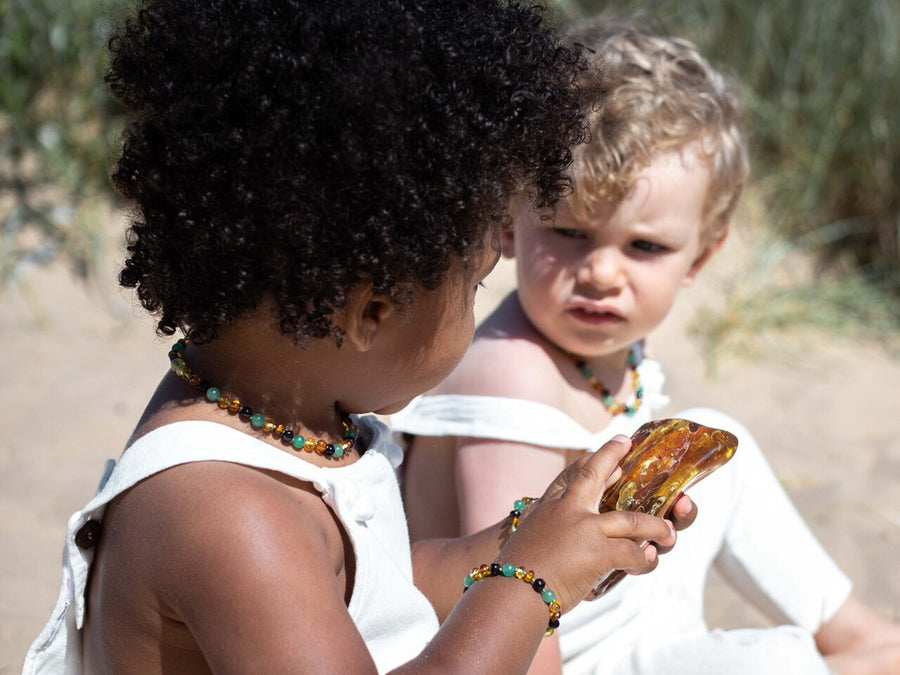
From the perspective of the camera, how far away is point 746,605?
2.79 metres

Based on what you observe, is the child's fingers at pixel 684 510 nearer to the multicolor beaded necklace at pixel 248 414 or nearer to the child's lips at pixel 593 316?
the multicolor beaded necklace at pixel 248 414

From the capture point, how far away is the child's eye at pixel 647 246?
2.13m

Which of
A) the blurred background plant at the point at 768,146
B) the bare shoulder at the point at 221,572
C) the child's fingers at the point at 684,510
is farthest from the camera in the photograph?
the blurred background plant at the point at 768,146

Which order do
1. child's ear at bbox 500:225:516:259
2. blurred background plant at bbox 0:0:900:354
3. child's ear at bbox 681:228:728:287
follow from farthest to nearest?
1. blurred background plant at bbox 0:0:900:354
2. child's ear at bbox 681:228:728:287
3. child's ear at bbox 500:225:516:259

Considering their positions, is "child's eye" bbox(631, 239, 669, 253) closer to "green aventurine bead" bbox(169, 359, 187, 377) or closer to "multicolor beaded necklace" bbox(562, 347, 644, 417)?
"multicolor beaded necklace" bbox(562, 347, 644, 417)

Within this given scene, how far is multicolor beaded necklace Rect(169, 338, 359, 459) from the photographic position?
141 cm

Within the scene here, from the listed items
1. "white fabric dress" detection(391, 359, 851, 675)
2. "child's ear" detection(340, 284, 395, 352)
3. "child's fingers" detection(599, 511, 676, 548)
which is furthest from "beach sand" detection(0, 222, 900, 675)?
"child's ear" detection(340, 284, 395, 352)

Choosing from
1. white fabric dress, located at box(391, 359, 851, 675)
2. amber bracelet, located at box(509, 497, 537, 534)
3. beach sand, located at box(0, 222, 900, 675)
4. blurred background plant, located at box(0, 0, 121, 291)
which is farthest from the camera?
blurred background plant, located at box(0, 0, 121, 291)

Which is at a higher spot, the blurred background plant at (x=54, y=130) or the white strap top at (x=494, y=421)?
the blurred background plant at (x=54, y=130)

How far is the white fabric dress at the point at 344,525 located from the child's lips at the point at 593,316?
605 millimetres

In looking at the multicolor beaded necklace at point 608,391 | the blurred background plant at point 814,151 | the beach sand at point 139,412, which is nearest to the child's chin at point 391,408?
the multicolor beaded necklace at point 608,391

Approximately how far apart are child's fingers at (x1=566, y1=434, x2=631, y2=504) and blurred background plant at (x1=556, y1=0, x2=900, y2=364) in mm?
2994

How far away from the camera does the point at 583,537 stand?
139cm

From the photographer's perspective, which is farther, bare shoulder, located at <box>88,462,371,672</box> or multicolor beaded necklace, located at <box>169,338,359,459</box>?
multicolor beaded necklace, located at <box>169,338,359,459</box>
